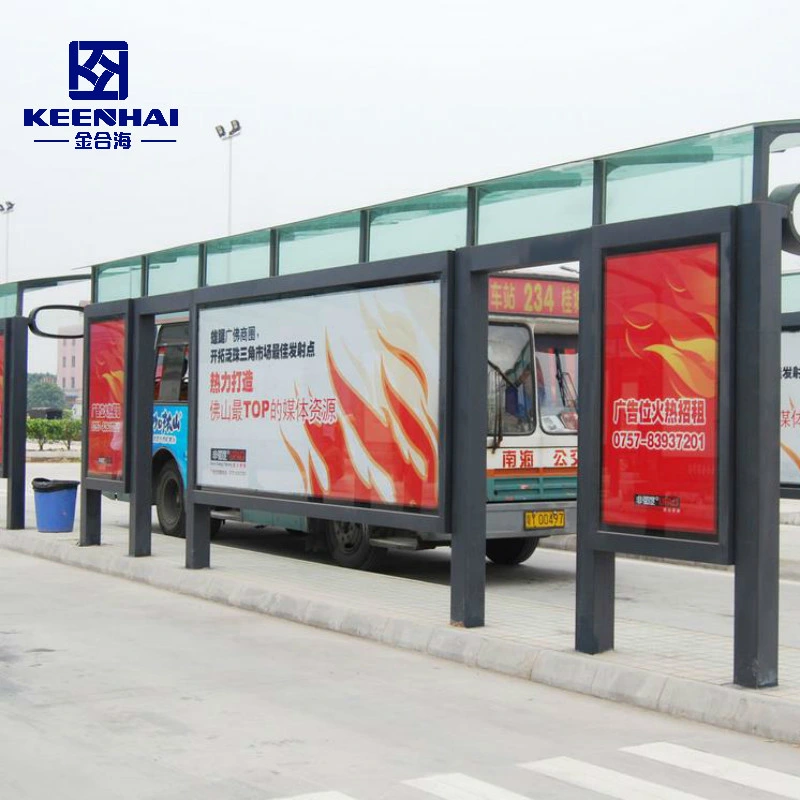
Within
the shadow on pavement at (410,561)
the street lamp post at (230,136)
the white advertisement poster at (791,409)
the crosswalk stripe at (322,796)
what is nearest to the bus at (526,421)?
the shadow on pavement at (410,561)

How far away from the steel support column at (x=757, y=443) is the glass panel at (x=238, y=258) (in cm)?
1087

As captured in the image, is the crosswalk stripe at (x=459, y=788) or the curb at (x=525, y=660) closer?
the crosswalk stripe at (x=459, y=788)

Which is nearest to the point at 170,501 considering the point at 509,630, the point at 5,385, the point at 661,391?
the point at 5,385

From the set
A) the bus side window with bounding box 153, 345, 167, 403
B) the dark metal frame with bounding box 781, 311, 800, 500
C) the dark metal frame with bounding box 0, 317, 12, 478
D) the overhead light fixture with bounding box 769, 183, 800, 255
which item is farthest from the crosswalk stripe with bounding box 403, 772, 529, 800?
the dark metal frame with bounding box 0, 317, 12, 478

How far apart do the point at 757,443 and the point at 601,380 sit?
125 centimetres

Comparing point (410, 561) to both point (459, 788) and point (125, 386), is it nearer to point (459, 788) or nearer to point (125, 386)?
A: point (125, 386)

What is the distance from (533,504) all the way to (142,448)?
4057 millimetres

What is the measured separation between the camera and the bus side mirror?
16.7m

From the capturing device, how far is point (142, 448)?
13.6 m

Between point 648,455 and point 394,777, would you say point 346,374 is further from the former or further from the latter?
point 394,777

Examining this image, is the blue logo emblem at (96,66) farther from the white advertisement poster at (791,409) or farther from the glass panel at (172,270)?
the white advertisement poster at (791,409)

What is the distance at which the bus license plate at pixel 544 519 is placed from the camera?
12.8m

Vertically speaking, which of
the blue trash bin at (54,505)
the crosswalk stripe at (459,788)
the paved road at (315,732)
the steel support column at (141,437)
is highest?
the steel support column at (141,437)

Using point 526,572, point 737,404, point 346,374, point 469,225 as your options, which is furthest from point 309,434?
point 737,404
